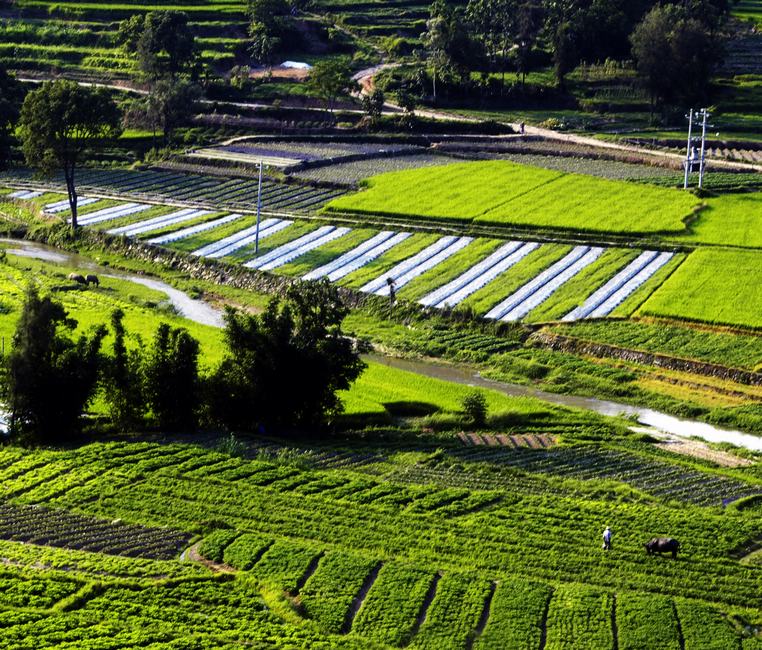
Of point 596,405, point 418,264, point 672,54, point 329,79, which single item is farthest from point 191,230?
point 672,54

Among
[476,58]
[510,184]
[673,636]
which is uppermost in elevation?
[476,58]

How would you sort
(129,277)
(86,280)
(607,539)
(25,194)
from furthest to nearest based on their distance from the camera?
(25,194), (129,277), (86,280), (607,539)

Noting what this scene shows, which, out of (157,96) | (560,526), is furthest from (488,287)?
(157,96)

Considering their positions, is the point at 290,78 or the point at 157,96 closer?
the point at 157,96

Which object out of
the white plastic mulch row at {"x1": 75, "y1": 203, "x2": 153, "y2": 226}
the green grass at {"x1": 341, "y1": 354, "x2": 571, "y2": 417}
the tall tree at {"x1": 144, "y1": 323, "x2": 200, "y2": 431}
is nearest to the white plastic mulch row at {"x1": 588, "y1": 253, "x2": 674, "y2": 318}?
the green grass at {"x1": 341, "y1": 354, "x2": 571, "y2": 417}

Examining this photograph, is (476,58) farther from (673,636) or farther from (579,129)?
(673,636)

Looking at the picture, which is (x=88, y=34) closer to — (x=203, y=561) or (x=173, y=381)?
(x=173, y=381)

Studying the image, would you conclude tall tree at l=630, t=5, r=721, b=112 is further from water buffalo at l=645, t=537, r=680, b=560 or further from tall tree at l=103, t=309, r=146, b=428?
water buffalo at l=645, t=537, r=680, b=560
